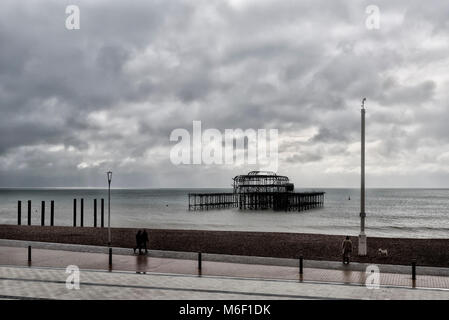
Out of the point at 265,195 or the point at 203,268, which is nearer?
the point at 203,268

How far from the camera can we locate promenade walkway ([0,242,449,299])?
40.8ft

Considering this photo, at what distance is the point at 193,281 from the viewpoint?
47.3 ft

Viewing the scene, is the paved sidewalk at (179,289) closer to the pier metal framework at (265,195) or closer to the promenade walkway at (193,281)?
the promenade walkway at (193,281)

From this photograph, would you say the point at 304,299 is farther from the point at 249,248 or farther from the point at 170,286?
the point at 249,248

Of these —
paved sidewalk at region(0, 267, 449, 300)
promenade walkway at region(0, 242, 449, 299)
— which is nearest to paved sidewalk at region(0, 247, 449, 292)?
promenade walkway at region(0, 242, 449, 299)

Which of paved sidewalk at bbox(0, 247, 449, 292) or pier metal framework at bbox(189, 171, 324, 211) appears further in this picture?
pier metal framework at bbox(189, 171, 324, 211)

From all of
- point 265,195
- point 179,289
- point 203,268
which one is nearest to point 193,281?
point 179,289

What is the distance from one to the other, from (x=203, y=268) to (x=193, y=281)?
247cm

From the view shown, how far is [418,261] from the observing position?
64.9 feet

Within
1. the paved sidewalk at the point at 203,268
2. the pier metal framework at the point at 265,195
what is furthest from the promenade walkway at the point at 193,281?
the pier metal framework at the point at 265,195

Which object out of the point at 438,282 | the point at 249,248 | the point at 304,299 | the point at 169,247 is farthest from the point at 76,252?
the point at 438,282

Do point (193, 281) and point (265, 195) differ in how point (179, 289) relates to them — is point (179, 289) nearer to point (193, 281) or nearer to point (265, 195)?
point (193, 281)

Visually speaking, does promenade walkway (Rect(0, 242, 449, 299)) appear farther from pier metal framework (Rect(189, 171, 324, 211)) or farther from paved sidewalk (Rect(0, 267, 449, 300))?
pier metal framework (Rect(189, 171, 324, 211))
